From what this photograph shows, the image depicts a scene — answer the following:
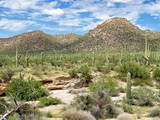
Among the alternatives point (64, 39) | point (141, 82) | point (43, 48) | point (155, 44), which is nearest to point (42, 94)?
point (141, 82)

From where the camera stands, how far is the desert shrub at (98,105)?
34.4ft

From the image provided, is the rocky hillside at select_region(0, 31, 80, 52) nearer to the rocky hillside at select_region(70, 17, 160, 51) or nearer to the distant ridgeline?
the distant ridgeline

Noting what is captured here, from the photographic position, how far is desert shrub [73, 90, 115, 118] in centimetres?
1049

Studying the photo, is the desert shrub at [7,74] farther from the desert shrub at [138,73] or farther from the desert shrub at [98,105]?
the desert shrub at [138,73]

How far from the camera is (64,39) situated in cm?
11162

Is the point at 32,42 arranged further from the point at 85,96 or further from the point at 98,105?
the point at 98,105

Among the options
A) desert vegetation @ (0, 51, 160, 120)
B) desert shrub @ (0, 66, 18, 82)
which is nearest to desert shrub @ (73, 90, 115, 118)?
desert vegetation @ (0, 51, 160, 120)

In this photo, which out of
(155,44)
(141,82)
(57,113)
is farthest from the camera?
(155,44)

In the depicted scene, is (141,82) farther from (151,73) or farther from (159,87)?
(151,73)

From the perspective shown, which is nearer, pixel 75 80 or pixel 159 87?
pixel 159 87

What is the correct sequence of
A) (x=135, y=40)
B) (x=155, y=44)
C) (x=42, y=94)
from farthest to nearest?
(x=135, y=40) < (x=155, y=44) < (x=42, y=94)

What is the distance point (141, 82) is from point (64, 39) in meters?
92.2

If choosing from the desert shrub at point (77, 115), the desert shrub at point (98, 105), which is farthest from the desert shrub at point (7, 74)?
the desert shrub at point (77, 115)

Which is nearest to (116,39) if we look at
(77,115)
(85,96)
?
(85,96)
